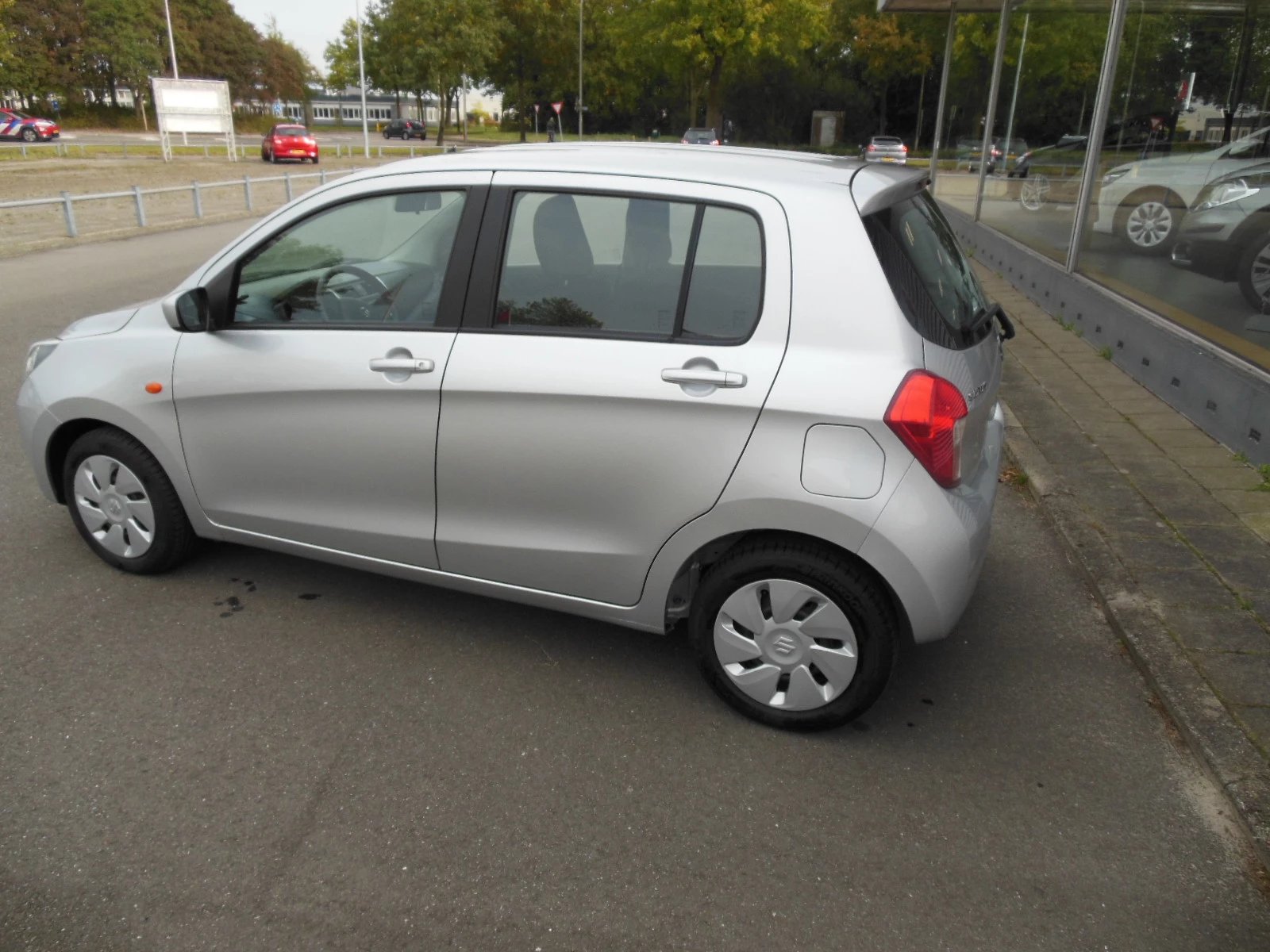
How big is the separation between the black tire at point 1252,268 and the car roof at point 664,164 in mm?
3643

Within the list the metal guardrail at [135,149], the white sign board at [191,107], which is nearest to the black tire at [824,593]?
the white sign board at [191,107]

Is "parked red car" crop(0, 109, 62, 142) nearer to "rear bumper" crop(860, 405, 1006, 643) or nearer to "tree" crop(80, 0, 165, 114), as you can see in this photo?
"tree" crop(80, 0, 165, 114)

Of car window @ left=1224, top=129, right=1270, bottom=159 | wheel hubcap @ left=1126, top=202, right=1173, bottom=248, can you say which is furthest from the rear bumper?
wheel hubcap @ left=1126, top=202, right=1173, bottom=248

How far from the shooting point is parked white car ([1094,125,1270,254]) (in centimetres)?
670

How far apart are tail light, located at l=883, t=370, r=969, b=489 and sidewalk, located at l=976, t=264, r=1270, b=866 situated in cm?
125

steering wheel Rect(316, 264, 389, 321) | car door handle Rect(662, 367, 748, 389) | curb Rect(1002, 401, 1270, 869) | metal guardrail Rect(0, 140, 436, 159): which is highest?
steering wheel Rect(316, 264, 389, 321)

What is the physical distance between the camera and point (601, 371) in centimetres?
315

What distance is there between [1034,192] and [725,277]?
411 inches

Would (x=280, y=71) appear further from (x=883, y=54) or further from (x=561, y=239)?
(x=561, y=239)

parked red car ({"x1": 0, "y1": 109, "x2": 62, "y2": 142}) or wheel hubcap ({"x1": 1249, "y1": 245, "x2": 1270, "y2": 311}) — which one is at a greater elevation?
wheel hubcap ({"x1": 1249, "y1": 245, "x2": 1270, "y2": 311})

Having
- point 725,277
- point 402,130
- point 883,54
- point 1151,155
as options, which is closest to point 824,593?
point 725,277

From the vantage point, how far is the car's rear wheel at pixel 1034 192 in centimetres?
1162

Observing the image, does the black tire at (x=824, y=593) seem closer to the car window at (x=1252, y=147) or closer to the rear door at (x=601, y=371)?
the rear door at (x=601, y=371)

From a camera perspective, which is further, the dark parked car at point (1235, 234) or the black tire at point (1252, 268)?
the dark parked car at point (1235, 234)
